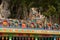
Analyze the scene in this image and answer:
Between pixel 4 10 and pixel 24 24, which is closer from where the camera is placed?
pixel 24 24

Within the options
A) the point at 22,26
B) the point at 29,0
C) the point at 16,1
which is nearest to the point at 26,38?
the point at 22,26

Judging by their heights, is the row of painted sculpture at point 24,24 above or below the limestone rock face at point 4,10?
below

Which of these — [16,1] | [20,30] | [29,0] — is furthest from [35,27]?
[29,0]

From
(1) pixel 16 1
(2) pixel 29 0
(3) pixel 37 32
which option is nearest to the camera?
(3) pixel 37 32

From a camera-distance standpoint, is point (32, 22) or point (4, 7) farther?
point (4, 7)

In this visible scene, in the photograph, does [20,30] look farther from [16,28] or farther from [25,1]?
[25,1]

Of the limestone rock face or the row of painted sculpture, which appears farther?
the limestone rock face

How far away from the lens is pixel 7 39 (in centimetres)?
676

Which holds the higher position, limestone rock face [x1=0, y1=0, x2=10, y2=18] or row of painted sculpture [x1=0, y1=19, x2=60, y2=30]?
limestone rock face [x1=0, y1=0, x2=10, y2=18]

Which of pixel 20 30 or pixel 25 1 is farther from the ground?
pixel 25 1

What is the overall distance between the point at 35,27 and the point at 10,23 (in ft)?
3.36

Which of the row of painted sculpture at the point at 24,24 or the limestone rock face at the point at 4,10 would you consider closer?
the row of painted sculpture at the point at 24,24

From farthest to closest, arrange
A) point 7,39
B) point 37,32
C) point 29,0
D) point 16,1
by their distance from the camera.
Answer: point 29,0
point 16,1
point 37,32
point 7,39

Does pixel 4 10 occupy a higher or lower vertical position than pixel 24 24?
higher
